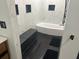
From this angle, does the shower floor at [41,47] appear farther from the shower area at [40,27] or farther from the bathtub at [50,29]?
the bathtub at [50,29]

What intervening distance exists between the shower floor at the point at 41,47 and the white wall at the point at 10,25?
2.25 ft

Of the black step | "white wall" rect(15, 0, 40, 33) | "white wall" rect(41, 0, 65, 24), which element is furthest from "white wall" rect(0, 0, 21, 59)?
"white wall" rect(41, 0, 65, 24)

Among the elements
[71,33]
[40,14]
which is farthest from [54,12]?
[71,33]

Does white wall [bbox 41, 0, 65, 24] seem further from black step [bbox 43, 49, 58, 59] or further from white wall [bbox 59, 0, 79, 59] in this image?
white wall [bbox 59, 0, 79, 59]

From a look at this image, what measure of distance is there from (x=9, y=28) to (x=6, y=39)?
20cm

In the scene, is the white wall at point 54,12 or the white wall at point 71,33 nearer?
the white wall at point 71,33

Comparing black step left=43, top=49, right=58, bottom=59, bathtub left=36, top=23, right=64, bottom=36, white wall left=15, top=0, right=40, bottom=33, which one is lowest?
black step left=43, top=49, right=58, bottom=59

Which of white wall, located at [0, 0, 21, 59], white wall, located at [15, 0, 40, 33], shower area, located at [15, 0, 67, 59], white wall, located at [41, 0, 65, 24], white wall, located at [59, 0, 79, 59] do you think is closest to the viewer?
white wall, located at [59, 0, 79, 59]

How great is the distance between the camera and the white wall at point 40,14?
2529 millimetres

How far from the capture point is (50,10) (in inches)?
116

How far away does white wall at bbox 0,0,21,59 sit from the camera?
4.11 feet

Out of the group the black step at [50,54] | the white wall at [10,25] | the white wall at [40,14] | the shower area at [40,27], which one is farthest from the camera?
the white wall at [40,14]

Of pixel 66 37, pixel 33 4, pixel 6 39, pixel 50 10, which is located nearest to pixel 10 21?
pixel 6 39

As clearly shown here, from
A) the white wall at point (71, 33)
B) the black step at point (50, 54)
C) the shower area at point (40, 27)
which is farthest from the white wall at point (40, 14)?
the white wall at point (71, 33)
